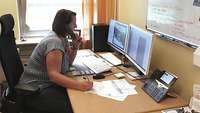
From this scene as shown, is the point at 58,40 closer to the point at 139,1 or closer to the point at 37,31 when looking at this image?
the point at 139,1

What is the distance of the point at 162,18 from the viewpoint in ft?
6.47

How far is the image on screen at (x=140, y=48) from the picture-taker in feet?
6.13

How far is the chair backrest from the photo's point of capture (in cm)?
200

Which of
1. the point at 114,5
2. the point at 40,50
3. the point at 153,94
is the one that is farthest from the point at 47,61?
the point at 114,5

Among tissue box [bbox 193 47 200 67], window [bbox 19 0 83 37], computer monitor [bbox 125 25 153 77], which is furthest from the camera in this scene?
window [bbox 19 0 83 37]

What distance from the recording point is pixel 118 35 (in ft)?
8.75

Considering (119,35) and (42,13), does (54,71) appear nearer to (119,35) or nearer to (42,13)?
(119,35)

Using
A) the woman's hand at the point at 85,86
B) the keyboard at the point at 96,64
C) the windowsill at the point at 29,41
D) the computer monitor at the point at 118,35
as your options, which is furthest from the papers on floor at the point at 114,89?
the windowsill at the point at 29,41

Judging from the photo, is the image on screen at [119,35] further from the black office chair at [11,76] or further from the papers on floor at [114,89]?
the black office chair at [11,76]

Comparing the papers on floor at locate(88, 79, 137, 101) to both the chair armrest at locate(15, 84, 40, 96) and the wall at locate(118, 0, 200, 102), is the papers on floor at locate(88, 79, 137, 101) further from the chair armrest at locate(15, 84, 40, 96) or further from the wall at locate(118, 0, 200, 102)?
the chair armrest at locate(15, 84, 40, 96)

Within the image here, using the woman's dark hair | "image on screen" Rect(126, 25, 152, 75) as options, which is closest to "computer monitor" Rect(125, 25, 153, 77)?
"image on screen" Rect(126, 25, 152, 75)

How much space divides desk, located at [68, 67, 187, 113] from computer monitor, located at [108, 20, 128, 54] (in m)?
0.81

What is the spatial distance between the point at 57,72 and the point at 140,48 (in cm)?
67

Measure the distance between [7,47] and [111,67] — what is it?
92cm
